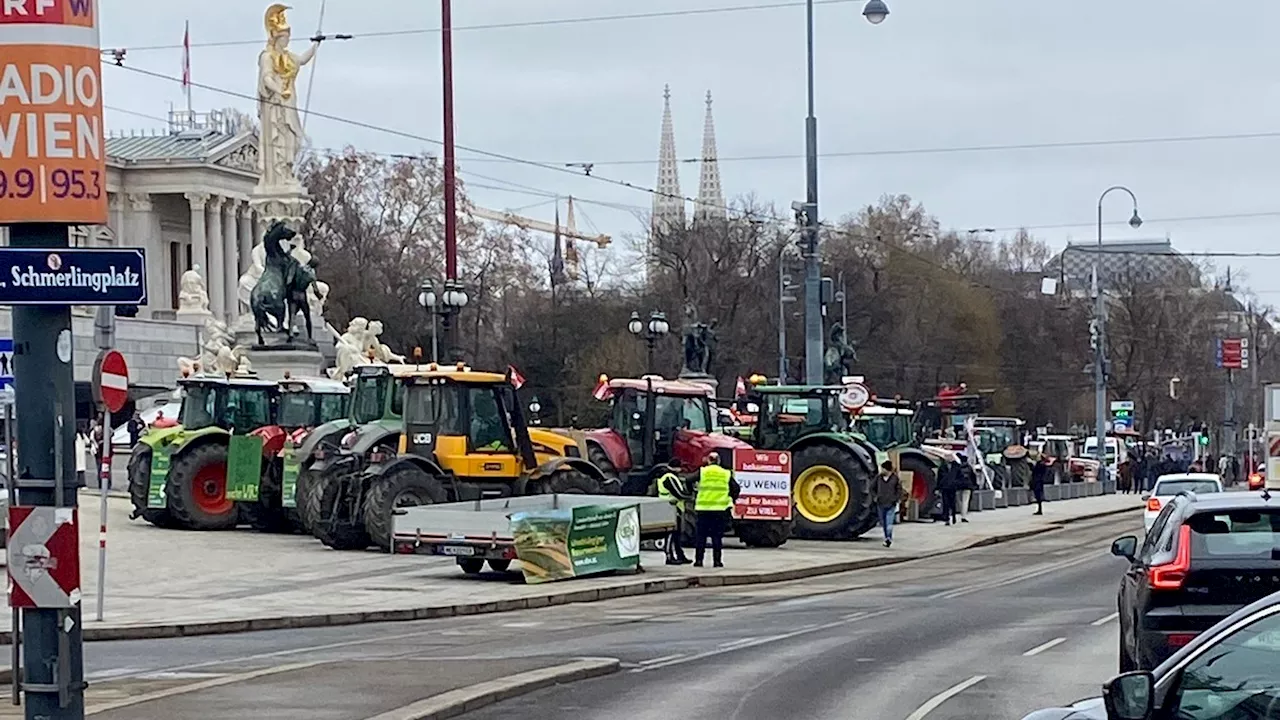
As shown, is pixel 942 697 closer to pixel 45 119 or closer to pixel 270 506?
pixel 45 119

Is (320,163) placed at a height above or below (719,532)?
above

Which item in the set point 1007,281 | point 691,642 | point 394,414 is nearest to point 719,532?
point 394,414

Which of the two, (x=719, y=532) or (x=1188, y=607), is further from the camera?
(x=719, y=532)

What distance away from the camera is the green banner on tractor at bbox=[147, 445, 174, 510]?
35906 millimetres

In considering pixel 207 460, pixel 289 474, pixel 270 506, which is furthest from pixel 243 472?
pixel 207 460

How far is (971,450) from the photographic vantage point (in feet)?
171

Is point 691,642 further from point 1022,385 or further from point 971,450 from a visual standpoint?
point 1022,385

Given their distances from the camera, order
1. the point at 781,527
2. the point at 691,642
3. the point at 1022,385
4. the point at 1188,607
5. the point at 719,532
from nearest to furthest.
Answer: the point at 1188,607
the point at 691,642
the point at 719,532
the point at 781,527
the point at 1022,385

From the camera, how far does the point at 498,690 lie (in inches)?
593

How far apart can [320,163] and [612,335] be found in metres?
28.4

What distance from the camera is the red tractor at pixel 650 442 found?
111 feet

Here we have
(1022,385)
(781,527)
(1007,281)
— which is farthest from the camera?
(1007,281)

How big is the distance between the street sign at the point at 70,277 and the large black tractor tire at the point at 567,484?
1979 centimetres

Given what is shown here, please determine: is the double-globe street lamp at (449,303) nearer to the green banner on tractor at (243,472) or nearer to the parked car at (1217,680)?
the green banner on tractor at (243,472)
